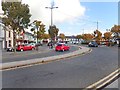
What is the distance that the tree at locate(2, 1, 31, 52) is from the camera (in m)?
49.5

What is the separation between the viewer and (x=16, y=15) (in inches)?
1940

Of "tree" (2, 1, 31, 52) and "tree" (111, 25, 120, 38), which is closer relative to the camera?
"tree" (2, 1, 31, 52)

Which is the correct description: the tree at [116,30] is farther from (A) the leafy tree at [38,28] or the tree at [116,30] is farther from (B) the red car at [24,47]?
(B) the red car at [24,47]

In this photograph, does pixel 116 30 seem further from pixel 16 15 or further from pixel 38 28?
pixel 16 15

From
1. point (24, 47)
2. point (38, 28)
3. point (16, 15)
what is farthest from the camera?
point (38, 28)

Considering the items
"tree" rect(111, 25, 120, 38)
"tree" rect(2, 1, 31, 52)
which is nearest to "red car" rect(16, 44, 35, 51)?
"tree" rect(2, 1, 31, 52)

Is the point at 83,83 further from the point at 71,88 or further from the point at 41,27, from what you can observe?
the point at 41,27

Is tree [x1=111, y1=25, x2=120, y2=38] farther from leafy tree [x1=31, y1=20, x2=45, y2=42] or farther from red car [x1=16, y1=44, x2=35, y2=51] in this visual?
red car [x1=16, y1=44, x2=35, y2=51]

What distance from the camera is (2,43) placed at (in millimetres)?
73438

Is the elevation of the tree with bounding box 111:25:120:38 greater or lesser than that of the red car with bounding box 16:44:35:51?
greater

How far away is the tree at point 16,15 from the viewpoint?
49500mm

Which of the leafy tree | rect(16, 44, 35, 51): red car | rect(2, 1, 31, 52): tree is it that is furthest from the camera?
the leafy tree

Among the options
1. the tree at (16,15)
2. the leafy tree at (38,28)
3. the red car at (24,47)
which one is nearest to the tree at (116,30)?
the leafy tree at (38,28)

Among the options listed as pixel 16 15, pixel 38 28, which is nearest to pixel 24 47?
pixel 16 15
